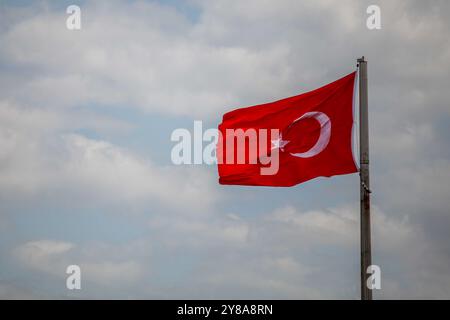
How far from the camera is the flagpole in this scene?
1362 inches

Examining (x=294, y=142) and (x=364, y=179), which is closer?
(x=364, y=179)

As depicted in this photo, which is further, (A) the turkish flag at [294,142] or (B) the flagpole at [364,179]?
(A) the turkish flag at [294,142]

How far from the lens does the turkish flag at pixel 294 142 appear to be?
1442 inches

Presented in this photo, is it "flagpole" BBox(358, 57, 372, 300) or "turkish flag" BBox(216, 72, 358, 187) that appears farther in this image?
"turkish flag" BBox(216, 72, 358, 187)

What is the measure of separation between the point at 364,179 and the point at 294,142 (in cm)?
329

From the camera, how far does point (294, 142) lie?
3738 centimetres

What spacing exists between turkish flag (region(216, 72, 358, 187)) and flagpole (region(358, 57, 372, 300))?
817 millimetres

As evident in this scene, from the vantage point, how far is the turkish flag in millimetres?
36625

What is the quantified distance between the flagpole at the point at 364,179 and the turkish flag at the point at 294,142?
82 cm

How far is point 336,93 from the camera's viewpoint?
121ft

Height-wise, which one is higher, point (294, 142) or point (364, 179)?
point (294, 142)
